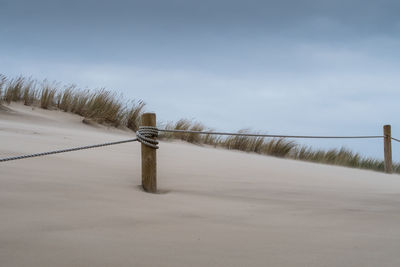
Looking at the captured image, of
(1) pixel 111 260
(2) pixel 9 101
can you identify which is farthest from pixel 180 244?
(2) pixel 9 101

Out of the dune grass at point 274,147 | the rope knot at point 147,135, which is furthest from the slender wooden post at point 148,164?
the dune grass at point 274,147

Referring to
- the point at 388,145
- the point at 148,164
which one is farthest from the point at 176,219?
the point at 388,145

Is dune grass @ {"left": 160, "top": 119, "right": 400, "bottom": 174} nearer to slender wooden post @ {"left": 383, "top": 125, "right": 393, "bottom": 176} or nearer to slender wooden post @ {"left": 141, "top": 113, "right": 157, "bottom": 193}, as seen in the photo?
slender wooden post @ {"left": 383, "top": 125, "right": 393, "bottom": 176}

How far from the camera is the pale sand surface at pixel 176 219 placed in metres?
1.31

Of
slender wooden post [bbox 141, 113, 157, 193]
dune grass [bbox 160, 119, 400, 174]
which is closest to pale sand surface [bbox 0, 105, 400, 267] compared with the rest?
slender wooden post [bbox 141, 113, 157, 193]

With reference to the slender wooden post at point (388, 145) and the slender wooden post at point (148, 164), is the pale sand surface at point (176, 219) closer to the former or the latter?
the slender wooden post at point (148, 164)

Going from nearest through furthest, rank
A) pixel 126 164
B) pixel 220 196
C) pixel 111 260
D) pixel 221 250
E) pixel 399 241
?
pixel 111 260 → pixel 221 250 → pixel 399 241 → pixel 220 196 → pixel 126 164

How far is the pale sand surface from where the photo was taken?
1306 mm

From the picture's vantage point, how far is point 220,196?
8.13 feet

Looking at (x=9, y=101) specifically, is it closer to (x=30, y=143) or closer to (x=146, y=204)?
(x=30, y=143)

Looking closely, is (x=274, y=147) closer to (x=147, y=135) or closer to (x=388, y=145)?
Answer: (x=388, y=145)

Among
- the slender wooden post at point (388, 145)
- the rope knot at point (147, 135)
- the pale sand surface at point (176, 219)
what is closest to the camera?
the pale sand surface at point (176, 219)

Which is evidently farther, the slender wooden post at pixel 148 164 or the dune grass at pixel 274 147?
the dune grass at pixel 274 147

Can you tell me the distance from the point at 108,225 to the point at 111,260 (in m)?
0.37
